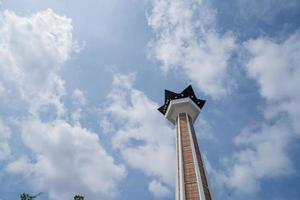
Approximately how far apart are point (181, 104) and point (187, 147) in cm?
1026

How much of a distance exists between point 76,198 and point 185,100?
1119 inches

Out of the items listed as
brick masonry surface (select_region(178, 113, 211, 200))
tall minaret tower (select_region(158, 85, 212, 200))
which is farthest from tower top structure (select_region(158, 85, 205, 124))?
brick masonry surface (select_region(178, 113, 211, 200))

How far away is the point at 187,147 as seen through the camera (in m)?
44.5

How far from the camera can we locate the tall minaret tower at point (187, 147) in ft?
124

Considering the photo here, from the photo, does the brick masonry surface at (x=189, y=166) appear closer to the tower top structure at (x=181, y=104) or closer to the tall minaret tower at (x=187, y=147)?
the tall minaret tower at (x=187, y=147)

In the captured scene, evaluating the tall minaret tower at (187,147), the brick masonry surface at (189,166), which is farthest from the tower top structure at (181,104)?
the brick masonry surface at (189,166)

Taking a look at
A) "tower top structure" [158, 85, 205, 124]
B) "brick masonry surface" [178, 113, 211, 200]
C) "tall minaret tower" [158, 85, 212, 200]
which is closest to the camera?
"brick masonry surface" [178, 113, 211, 200]

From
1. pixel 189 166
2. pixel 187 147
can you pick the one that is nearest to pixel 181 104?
pixel 187 147

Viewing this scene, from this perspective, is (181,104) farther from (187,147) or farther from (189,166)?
(189,166)

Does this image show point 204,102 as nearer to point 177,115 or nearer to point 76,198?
point 177,115

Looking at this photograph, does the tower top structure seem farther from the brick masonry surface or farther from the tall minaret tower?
the brick masonry surface

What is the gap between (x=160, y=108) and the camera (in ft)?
183

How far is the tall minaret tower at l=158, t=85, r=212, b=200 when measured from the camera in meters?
37.8

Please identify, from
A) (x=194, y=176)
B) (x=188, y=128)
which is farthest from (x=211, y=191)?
(x=188, y=128)
